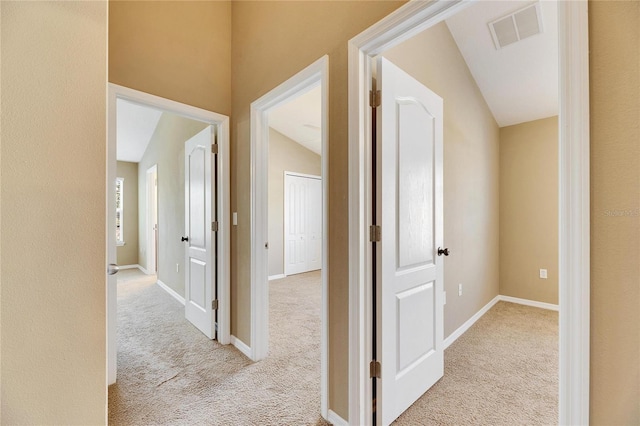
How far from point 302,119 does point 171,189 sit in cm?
235

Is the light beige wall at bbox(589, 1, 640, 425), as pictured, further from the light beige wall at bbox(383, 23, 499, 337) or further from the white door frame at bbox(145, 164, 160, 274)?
the white door frame at bbox(145, 164, 160, 274)

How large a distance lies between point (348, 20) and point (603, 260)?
147cm

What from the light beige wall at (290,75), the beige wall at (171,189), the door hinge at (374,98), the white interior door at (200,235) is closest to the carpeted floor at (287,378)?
the white interior door at (200,235)


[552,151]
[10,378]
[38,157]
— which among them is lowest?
[10,378]

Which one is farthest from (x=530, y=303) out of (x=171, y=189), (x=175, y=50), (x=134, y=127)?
(x=134, y=127)

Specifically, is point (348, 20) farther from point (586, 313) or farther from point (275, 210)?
point (275, 210)

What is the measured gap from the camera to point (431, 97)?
1.88 m

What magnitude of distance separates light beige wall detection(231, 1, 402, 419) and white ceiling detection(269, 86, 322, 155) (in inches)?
57.8

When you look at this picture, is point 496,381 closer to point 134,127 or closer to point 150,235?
point 134,127

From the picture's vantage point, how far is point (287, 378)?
1.97 meters

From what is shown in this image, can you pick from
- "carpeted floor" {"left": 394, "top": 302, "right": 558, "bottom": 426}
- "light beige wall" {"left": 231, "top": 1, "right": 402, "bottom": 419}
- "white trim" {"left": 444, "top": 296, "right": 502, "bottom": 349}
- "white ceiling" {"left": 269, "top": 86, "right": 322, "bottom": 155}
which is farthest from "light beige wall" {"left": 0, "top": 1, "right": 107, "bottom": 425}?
→ "white ceiling" {"left": 269, "top": 86, "right": 322, "bottom": 155}

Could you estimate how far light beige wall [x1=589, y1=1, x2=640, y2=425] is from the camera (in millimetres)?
708

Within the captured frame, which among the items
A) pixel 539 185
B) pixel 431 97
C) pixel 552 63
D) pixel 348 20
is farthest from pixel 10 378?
pixel 539 185

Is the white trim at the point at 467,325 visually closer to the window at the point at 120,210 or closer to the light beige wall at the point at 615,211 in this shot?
the light beige wall at the point at 615,211
